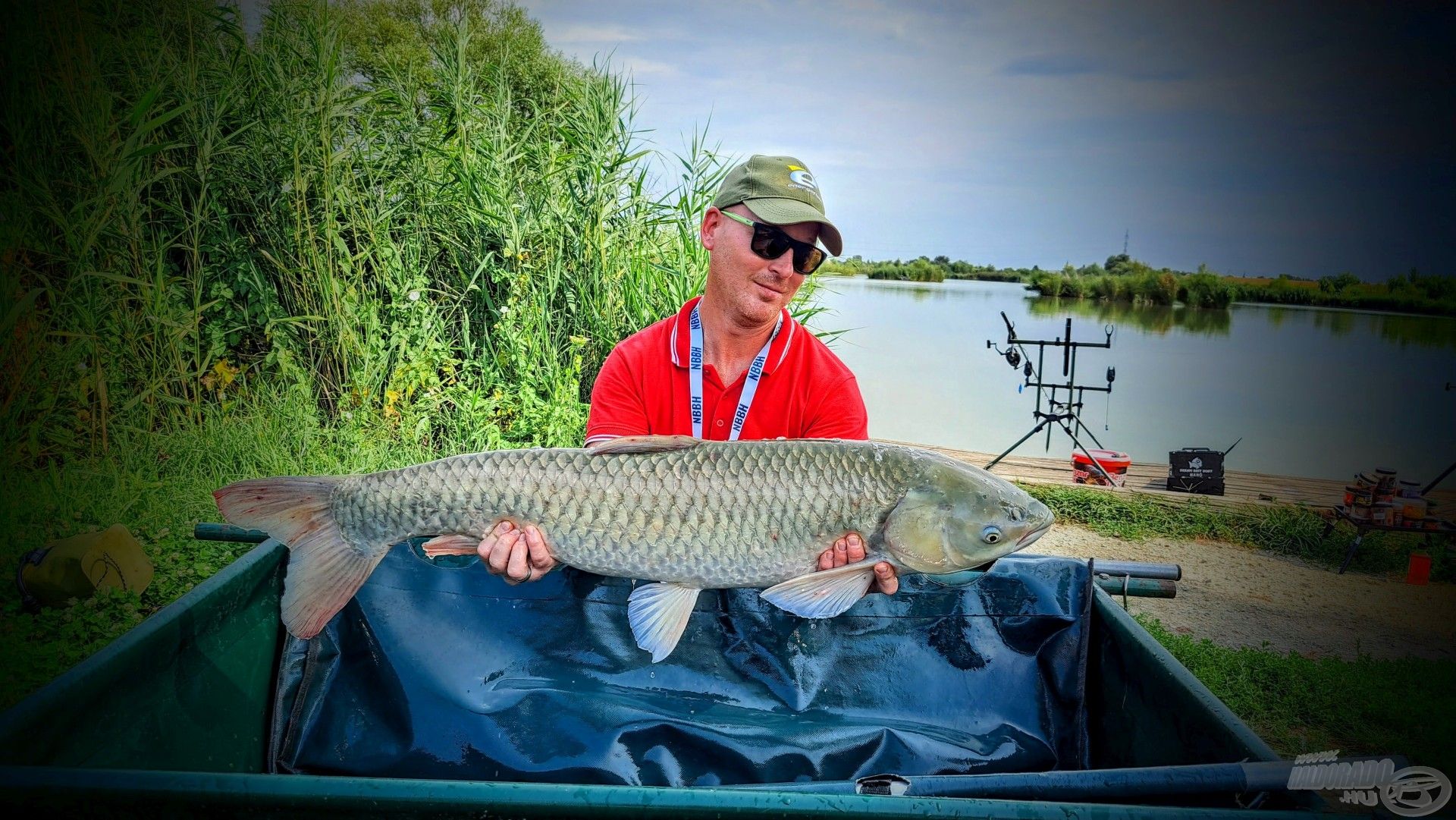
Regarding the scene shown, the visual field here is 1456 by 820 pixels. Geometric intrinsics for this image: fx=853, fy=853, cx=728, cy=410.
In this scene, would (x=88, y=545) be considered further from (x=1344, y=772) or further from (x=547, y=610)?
(x=1344, y=772)

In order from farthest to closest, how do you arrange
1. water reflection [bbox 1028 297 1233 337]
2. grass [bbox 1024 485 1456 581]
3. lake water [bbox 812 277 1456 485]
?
water reflection [bbox 1028 297 1233 337] → lake water [bbox 812 277 1456 485] → grass [bbox 1024 485 1456 581]

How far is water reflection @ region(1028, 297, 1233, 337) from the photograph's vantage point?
2462 centimetres

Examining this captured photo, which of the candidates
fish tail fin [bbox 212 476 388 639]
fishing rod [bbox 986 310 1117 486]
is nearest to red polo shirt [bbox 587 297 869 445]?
fish tail fin [bbox 212 476 388 639]

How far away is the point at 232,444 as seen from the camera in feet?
13.6

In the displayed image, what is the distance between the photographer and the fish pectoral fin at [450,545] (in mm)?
1673

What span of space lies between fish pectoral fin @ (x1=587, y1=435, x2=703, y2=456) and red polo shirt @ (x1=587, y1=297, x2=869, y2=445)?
1.67 feet

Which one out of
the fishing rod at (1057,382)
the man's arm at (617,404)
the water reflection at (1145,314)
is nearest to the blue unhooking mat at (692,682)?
the man's arm at (617,404)

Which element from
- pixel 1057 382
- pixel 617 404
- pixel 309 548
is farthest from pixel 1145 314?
pixel 309 548

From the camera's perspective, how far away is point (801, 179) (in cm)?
217

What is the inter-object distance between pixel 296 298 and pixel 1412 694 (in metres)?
5.40

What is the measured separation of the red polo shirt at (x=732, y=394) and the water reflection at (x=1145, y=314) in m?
23.1

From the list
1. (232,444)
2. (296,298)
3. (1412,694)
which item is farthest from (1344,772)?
(296,298)

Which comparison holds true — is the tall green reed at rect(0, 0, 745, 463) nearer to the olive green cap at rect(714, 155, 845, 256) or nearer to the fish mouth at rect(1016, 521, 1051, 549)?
the olive green cap at rect(714, 155, 845, 256)

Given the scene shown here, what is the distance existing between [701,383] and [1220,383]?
1814 cm
